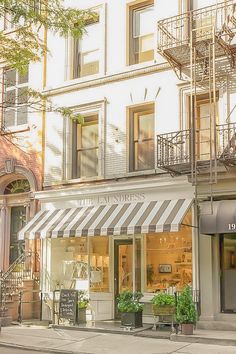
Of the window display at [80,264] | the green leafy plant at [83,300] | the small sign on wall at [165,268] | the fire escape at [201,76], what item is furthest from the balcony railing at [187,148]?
the green leafy plant at [83,300]

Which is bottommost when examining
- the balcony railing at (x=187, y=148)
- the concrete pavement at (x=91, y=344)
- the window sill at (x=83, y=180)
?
the concrete pavement at (x=91, y=344)

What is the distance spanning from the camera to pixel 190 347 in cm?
1277

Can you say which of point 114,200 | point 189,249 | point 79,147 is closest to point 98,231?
point 114,200

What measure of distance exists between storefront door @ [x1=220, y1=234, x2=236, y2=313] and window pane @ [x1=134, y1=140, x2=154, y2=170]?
130 inches

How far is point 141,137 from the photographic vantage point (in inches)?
690

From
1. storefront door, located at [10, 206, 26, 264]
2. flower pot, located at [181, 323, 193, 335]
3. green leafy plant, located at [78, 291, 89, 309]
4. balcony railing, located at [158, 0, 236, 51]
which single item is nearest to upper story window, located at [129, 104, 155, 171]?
balcony railing, located at [158, 0, 236, 51]

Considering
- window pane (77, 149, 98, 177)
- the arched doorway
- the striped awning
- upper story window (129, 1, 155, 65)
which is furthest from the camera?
the arched doorway

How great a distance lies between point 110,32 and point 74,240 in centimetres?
686

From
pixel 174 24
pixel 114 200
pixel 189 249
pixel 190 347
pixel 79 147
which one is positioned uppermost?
pixel 174 24

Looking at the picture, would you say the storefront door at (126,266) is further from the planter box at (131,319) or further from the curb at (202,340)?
the curb at (202,340)

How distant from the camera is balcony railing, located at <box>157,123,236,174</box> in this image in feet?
48.5

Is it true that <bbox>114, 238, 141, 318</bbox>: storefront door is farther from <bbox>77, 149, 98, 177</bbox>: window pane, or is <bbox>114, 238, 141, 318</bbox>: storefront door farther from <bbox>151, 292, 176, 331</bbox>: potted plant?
<bbox>77, 149, 98, 177</bbox>: window pane

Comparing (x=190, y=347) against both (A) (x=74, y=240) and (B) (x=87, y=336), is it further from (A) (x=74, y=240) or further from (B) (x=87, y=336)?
(A) (x=74, y=240)

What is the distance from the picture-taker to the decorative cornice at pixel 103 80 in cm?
1699
